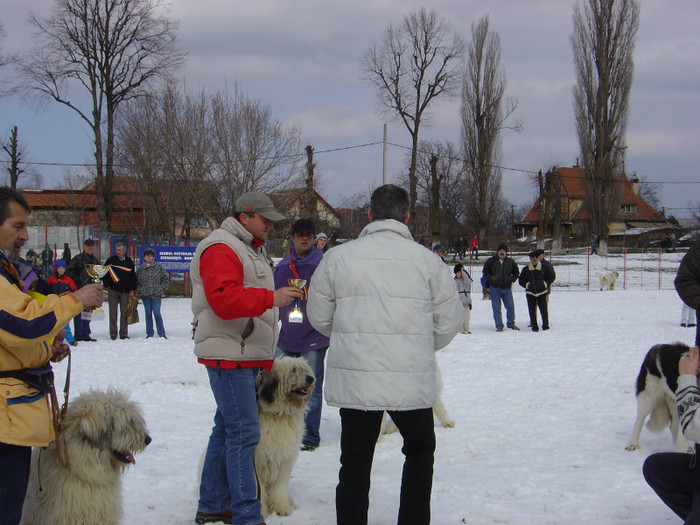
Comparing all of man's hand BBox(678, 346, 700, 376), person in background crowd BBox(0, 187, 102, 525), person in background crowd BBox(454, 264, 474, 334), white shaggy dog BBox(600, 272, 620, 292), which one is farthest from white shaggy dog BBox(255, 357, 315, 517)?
white shaggy dog BBox(600, 272, 620, 292)

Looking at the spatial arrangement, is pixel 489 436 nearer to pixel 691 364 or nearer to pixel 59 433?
pixel 691 364

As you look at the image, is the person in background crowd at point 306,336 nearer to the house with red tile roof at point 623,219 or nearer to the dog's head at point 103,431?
the dog's head at point 103,431

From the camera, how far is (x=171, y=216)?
30234 mm

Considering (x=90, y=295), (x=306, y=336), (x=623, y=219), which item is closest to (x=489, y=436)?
(x=306, y=336)

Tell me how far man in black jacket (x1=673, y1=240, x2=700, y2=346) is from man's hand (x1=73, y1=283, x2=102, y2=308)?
3.79m

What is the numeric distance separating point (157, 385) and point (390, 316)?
6.13 m

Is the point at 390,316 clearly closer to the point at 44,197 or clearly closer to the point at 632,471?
the point at 632,471

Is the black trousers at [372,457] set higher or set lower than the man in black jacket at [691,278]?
lower

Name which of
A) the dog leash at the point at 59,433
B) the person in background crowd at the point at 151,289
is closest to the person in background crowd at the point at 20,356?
the dog leash at the point at 59,433

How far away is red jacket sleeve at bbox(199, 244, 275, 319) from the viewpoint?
126 inches

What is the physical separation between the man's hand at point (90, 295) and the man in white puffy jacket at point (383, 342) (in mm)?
1045

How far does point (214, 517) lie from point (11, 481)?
1.49m

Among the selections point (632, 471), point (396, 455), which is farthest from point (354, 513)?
point (632, 471)

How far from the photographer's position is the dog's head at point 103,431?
298cm
